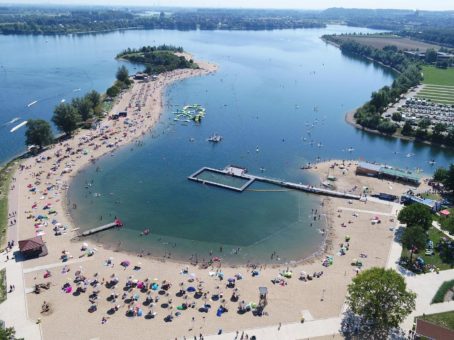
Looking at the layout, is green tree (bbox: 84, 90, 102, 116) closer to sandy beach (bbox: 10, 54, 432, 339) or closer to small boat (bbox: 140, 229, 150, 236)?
sandy beach (bbox: 10, 54, 432, 339)

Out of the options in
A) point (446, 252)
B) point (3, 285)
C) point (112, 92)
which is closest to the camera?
point (3, 285)

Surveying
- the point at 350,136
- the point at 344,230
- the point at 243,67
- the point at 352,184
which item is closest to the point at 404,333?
the point at 344,230

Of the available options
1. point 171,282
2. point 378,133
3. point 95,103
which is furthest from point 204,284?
point 95,103

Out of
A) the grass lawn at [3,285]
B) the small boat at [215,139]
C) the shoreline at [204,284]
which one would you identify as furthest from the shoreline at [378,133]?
the grass lawn at [3,285]

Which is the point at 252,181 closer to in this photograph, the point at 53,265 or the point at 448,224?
the point at 448,224

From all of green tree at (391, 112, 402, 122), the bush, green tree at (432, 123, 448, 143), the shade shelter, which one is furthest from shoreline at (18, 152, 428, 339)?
green tree at (391, 112, 402, 122)

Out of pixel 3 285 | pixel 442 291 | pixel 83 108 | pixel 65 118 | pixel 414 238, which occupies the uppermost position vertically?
pixel 83 108

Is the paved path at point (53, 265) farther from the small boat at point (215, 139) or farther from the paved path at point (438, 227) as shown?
the paved path at point (438, 227)

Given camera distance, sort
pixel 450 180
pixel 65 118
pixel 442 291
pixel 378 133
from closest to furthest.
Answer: pixel 442 291
pixel 450 180
pixel 65 118
pixel 378 133
